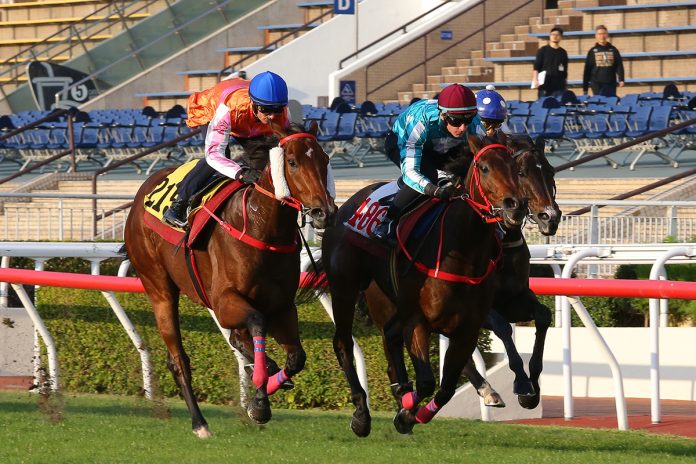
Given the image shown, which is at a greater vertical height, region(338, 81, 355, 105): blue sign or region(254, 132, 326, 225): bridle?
region(254, 132, 326, 225): bridle

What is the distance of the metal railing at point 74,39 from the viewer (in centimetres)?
2783

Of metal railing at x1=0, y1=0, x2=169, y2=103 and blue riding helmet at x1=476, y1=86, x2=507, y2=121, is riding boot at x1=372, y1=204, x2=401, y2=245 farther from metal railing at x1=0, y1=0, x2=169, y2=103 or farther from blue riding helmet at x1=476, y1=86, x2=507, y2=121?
metal railing at x1=0, y1=0, x2=169, y2=103

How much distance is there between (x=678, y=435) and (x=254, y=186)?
2.60 meters

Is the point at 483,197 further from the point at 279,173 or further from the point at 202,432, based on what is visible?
the point at 202,432

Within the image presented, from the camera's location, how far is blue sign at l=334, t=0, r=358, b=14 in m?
23.4

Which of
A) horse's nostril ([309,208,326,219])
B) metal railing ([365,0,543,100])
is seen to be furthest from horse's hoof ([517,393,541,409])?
metal railing ([365,0,543,100])

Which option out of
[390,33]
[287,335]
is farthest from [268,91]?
[390,33]

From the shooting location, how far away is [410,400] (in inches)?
260

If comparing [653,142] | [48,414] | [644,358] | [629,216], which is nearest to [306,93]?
[653,142]

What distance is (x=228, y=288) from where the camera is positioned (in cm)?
657

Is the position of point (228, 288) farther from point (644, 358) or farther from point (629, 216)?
point (629, 216)

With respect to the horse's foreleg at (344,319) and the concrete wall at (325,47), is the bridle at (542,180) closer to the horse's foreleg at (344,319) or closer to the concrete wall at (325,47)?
the horse's foreleg at (344,319)

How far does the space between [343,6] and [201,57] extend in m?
4.69

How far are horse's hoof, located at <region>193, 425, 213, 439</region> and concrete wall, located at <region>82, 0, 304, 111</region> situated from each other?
2035 centimetres
